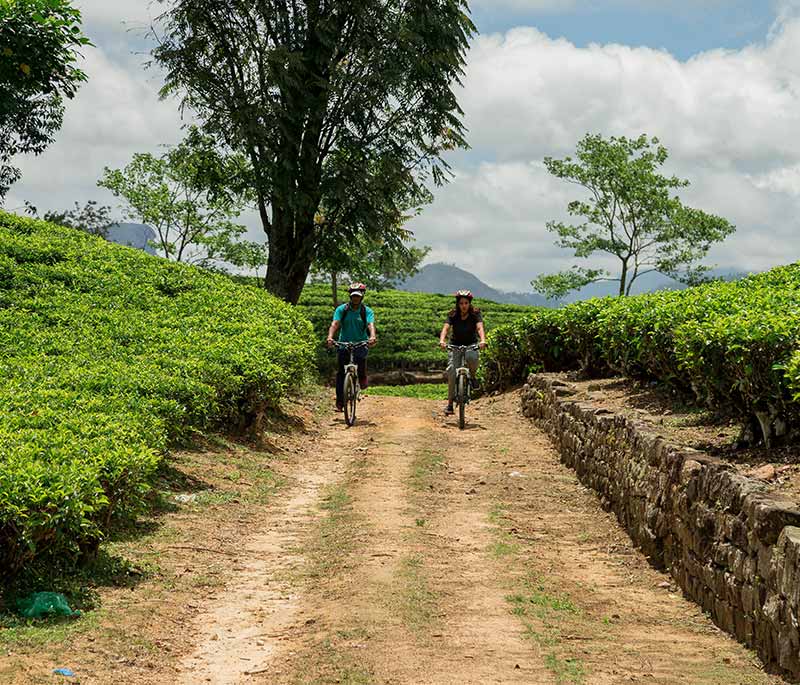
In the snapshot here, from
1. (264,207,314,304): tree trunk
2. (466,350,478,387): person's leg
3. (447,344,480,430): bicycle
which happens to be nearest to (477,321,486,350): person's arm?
(447,344,480,430): bicycle

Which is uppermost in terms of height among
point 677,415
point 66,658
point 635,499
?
point 677,415

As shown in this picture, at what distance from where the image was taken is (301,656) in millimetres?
5309

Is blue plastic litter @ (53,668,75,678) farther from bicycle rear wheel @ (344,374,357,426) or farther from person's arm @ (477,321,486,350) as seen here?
person's arm @ (477,321,486,350)

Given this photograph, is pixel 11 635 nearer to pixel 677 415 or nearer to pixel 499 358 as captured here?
pixel 677 415

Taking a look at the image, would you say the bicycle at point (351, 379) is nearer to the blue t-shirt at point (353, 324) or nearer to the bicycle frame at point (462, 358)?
the blue t-shirt at point (353, 324)

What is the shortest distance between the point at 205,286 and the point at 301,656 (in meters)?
13.6

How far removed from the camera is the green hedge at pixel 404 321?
1131 inches

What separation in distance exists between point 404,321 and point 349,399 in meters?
18.7

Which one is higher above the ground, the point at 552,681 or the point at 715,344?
the point at 715,344

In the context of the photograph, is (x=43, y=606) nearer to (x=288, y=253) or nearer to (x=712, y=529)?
(x=712, y=529)

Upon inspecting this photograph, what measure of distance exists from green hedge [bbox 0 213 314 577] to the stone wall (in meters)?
4.04

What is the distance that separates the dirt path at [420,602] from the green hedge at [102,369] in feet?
2.58

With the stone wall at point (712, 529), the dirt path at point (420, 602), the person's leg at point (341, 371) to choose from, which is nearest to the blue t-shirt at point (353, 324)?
the person's leg at point (341, 371)

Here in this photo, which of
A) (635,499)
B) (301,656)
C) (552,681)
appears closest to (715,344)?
(635,499)
